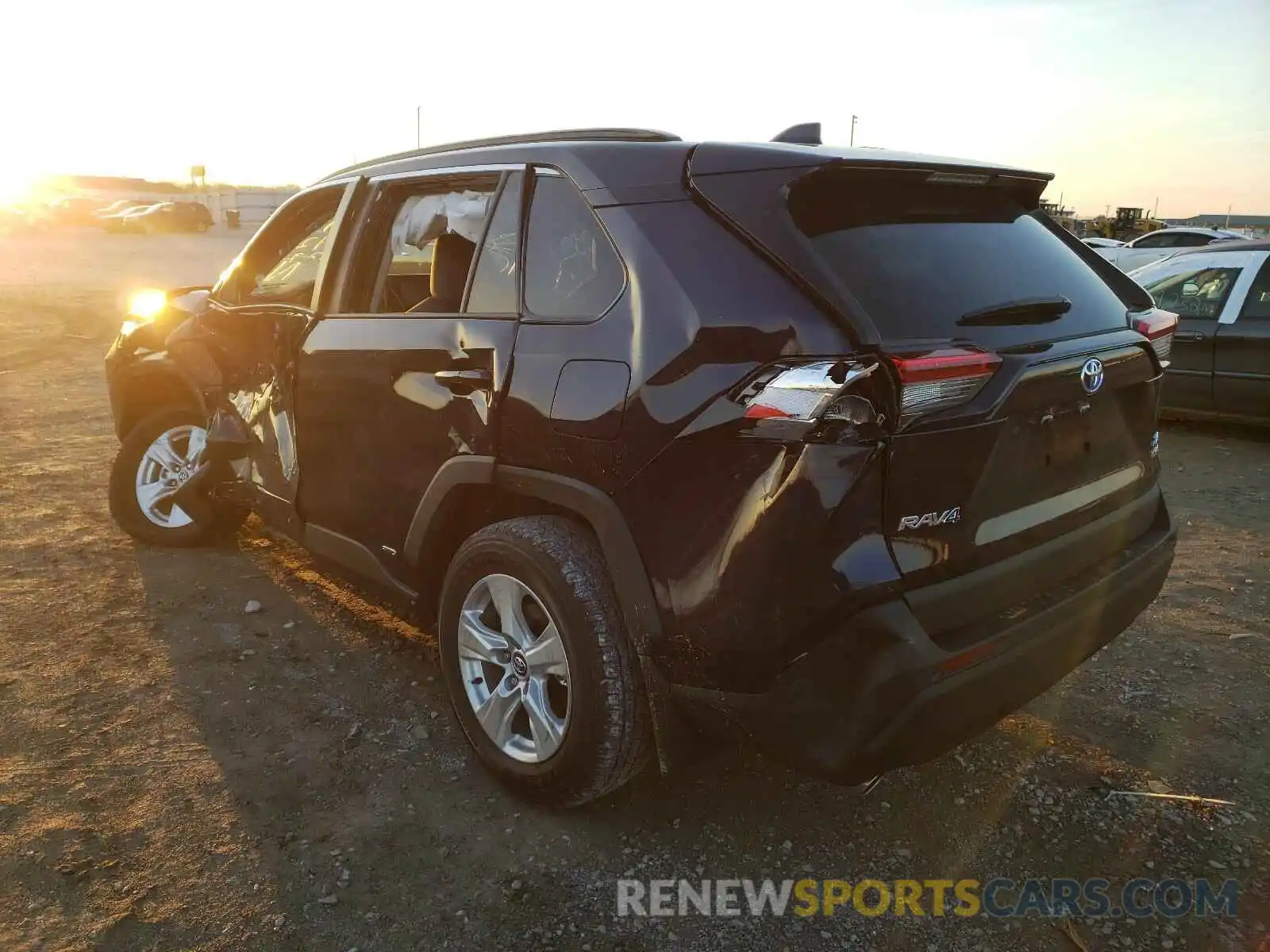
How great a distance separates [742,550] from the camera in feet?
6.57

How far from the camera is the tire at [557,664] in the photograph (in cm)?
235

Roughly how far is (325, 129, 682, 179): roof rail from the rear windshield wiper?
89 centimetres

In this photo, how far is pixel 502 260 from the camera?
2727 millimetres

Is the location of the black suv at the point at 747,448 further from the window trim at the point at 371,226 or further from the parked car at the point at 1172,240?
the parked car at the point at 1172,240

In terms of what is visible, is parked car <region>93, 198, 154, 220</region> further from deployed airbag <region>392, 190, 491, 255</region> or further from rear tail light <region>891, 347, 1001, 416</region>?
rear tail light <region>891, 347, 1001, 416</region>

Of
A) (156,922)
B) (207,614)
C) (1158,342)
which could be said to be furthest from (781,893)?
(207,614)

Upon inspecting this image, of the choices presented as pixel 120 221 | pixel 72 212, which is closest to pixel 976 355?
pixel 120 221

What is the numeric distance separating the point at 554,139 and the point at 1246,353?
A: 6.09m

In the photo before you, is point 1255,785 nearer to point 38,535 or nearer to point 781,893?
point 781,893

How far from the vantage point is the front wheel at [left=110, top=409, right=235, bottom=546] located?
15.0ft

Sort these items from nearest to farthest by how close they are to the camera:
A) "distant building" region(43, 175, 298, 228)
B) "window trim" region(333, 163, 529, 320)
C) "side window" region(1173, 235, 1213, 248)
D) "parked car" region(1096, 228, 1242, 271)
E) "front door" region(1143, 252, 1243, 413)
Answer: "window trim" region(333, 163, 529, 320), "front door" region(1143, 252, 1243, 413), "parked car" region(1096, 228, 1242, 271), "side window" region(1173, 235, 1213, 248), "distant building" region(43, 175, 298, 228)

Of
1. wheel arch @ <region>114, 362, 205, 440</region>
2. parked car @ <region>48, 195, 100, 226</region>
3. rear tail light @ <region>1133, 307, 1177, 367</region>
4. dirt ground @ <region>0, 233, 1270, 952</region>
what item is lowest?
parked car @ <region>48, 195, 100, 226</region>

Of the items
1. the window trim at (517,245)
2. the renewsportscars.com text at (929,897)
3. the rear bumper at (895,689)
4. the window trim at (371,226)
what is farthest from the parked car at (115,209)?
the rear bumper at (895,689)

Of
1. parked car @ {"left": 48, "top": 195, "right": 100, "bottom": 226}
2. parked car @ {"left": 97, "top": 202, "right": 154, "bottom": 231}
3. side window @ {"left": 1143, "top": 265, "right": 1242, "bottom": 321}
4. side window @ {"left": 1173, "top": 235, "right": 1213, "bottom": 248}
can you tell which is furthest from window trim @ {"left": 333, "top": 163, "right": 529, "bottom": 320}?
parked car @ {"left": 48, "top": 195, "right": 100, "bottom": 226}
